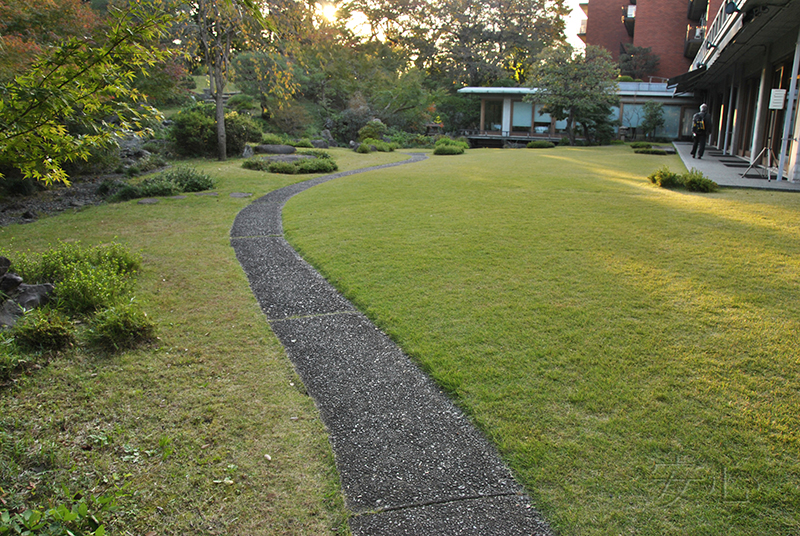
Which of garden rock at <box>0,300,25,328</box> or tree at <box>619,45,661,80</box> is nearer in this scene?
garden rock at <box>0,300,25,328</box>

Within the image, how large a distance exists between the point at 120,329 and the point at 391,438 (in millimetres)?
2409

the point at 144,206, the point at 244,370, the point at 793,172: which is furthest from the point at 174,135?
the point at 793,172

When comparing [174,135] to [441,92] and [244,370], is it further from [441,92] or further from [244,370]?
[441,92]

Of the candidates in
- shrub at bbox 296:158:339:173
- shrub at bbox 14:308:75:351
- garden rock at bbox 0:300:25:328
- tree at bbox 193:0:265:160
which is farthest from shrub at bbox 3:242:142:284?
shrub at bbox 296:158:339:173

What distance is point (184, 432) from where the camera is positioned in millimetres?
2898

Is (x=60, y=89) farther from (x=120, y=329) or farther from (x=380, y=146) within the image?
(x=380, y=146)

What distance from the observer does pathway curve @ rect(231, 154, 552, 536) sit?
2.34 meters

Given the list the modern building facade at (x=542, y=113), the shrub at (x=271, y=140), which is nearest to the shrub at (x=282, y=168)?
the shrub at (x=271, y=140)

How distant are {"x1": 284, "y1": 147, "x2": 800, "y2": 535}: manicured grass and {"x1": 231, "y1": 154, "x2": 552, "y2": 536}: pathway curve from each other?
14 cm

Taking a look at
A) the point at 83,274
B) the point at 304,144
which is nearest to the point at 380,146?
the point at 304,144

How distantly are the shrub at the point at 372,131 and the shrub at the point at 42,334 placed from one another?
22.9m

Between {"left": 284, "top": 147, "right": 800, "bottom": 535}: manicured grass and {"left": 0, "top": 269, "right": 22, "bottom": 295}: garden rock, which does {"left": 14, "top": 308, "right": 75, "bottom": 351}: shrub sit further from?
{"left": 284, "top": 147, "right": 800, "bottom": 535}: manicured grass

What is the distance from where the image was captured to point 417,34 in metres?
41.9

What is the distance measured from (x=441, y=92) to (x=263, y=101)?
14.5m
